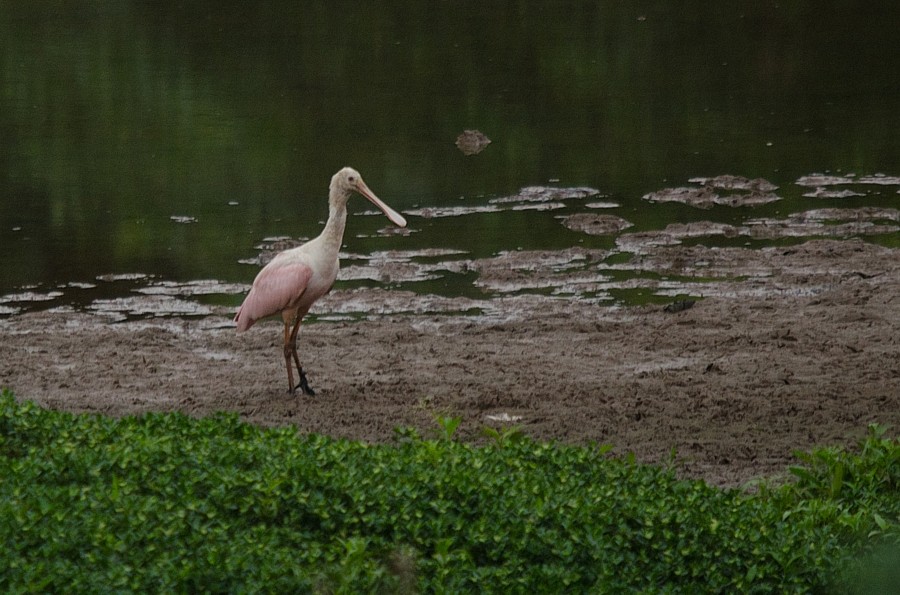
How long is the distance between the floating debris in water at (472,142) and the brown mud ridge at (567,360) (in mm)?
5082

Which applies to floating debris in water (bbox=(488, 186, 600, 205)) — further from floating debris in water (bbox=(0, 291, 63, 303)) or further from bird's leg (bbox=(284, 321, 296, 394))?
bird's leg (bbox=(284, 321, 296, 394))

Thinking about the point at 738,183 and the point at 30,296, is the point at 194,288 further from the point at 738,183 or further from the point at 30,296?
the point at 738,183

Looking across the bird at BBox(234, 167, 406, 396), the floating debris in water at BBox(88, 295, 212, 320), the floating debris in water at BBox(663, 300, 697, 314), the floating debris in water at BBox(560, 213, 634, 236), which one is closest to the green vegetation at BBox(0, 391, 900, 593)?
the bird at BBox(234, 167, 406, 396)

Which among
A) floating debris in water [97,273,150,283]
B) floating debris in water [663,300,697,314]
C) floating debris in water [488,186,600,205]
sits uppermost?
floating debris in water [488,186,600,205]

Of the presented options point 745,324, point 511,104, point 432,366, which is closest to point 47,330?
point 432,366

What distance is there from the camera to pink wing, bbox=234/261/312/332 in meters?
8.71

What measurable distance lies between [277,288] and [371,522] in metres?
3.91

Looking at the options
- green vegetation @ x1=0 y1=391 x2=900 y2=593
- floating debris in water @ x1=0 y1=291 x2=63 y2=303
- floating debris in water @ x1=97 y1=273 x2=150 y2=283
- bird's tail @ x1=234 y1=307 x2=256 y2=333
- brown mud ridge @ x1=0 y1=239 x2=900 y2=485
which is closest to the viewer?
green vegetation @ x1=0 y1=391 x2=900 y2=593

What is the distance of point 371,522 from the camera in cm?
500

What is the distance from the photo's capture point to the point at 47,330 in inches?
407

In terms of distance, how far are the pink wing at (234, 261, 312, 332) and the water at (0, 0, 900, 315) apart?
2.29 meters

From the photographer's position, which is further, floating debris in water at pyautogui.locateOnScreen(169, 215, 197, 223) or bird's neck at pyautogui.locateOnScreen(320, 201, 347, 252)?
floating debris in water at pyautogui.locateOnScreen(169, 215, 197, 223)

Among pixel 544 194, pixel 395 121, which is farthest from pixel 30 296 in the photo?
pixel 395 121

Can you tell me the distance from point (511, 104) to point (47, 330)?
9.95 meters
